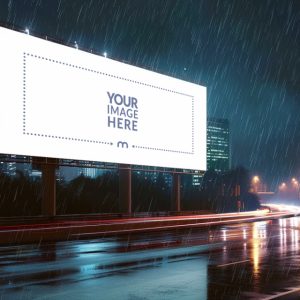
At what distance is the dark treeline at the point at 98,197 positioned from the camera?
4391 centimetres

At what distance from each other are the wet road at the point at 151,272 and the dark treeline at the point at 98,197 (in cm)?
2391

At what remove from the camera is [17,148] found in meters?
28.6

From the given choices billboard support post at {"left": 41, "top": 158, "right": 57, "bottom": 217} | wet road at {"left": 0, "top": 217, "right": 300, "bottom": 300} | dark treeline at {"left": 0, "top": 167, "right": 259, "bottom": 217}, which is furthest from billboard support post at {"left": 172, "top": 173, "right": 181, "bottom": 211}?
wet road at {"left": 0, "top": 217, "right": 300, "bottom": 300}

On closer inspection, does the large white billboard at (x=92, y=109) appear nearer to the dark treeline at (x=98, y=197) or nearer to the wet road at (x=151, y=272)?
the dark treeline at (x=98, y=197)

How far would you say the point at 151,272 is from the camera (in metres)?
13.1

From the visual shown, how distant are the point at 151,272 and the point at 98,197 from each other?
39.2 meters

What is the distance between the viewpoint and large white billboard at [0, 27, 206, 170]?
28.7m

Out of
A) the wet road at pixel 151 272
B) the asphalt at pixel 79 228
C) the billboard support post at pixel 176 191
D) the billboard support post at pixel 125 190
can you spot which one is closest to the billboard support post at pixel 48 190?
the asphalt at pixel 79 228

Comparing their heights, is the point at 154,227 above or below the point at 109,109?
below

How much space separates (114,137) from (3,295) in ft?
81.2

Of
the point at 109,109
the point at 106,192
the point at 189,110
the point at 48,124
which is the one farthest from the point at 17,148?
the point at 106,192

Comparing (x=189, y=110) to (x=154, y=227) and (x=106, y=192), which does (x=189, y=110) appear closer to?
(x=154, y=227)

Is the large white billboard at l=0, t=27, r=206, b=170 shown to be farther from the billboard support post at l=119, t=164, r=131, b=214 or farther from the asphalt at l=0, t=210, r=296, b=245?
the asphalt at l=0, t=210, r=296, b=245

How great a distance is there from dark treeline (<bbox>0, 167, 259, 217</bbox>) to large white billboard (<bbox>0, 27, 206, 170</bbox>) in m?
8.14
